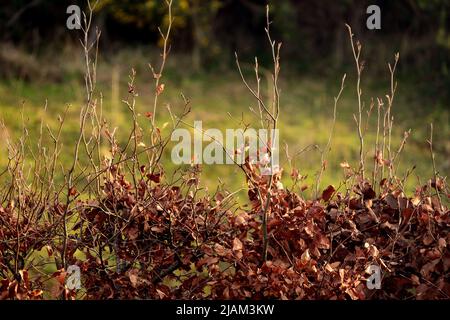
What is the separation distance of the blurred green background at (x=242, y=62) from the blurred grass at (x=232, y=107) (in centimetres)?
3

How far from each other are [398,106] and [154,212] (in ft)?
39.6

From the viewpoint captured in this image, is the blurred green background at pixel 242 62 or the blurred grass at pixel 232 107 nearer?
the blurred grass at pixel 232 107

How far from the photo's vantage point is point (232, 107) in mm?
15602

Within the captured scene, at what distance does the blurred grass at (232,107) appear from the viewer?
1280cm

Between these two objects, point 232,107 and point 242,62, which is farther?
point 242,62

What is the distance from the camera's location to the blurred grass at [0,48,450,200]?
42.0 feet

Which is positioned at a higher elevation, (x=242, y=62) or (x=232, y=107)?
(x=242, y=62)

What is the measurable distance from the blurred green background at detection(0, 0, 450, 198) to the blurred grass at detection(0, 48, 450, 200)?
1.1 inches

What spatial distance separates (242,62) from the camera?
1911 cm

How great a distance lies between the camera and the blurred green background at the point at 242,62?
14164 mm

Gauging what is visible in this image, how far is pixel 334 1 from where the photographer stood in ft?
64.5

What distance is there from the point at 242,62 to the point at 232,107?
3.72 meters

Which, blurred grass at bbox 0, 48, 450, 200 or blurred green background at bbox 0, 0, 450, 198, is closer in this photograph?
blurred grass at bbox 0, 48, 450, 200
